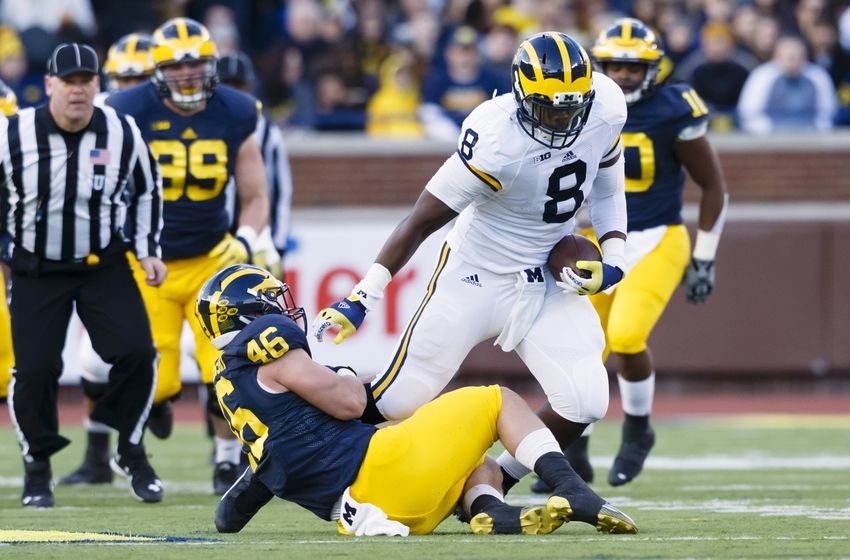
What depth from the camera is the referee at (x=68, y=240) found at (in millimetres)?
6262

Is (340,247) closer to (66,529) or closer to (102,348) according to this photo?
(102,348)

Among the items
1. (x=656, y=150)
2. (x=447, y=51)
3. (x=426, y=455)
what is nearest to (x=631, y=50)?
(x=656, y=150)

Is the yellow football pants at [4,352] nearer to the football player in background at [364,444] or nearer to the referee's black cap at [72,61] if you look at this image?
the referee's black cap at [72,61]

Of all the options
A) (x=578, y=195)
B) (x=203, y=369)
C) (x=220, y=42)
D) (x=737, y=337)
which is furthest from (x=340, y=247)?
(x=578, y=195)

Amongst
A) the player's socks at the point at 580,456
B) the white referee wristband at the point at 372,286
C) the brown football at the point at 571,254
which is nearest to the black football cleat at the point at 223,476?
the player's socks at the point at 580,456

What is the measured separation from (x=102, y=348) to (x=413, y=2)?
7.02 m

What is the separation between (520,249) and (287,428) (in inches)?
42.4

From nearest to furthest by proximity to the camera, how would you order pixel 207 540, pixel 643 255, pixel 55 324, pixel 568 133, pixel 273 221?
pixel 207 540 → pixel 568 133 → pixel 55 324 → pixel 643 255 → pixel 273 221

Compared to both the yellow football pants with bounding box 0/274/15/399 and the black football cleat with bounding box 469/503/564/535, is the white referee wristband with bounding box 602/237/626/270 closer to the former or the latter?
the black football cleat with bounding box 469/503/564/535

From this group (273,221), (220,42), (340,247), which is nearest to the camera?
(273,221)

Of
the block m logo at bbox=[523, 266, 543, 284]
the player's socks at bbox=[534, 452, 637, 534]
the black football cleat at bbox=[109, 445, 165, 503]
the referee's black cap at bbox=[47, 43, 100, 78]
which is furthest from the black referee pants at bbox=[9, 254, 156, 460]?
the player's socks at bbox=[534, 452, 637, 534]

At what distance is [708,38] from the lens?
11.6 m

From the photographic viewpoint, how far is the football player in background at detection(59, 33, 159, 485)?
718 cm

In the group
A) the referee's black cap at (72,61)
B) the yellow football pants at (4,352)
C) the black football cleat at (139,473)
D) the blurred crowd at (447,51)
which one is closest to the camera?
the referee's black cap at (72,61)
